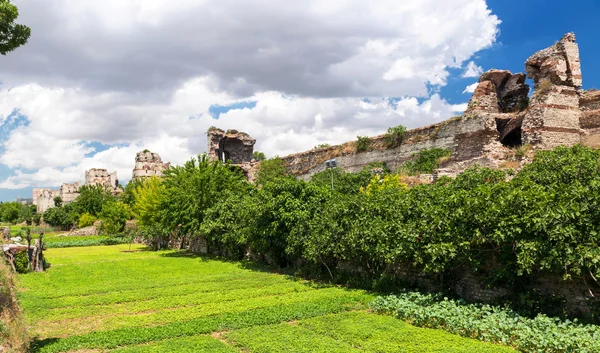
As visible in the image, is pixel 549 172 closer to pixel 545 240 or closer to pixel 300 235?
pixel 545 240

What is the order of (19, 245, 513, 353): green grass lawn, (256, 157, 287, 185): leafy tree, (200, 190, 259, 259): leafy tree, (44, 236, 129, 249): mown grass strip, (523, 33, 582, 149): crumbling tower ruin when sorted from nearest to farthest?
(19, 245, 513, 353): green grass lawn < (200, 190, 259, 259): leafy tree < (523, 33, 582, 149): crumbling tower ruin < (44, 236, 129, 249): mown grass strip < (256, 157, 287, 185): leafy tree

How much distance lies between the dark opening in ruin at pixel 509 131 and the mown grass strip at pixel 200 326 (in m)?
18.9

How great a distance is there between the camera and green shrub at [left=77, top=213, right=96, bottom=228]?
177 ft

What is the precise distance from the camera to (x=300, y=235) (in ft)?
53.6

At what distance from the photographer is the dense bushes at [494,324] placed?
7555 millimetres

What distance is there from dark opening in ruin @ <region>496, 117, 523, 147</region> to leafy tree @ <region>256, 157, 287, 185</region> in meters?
21.4

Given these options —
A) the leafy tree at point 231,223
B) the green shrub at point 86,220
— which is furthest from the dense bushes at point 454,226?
the green shrub at point 86,220

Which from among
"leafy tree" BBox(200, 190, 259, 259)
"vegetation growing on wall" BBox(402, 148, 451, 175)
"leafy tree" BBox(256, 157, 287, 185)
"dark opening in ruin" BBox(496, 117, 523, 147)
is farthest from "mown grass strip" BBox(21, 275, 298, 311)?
"leafy tree" BBox(256, 157, 287, 185)

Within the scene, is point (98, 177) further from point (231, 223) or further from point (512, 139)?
point (512, 139)

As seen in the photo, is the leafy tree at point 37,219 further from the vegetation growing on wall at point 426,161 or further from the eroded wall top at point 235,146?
the vegetation growing on wall at point 426,161

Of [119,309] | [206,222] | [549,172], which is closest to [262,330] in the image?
[119,309]

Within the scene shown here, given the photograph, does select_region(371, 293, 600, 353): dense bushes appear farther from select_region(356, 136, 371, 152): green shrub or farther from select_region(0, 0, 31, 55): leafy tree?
select_region(356, 136, 371, 152): green shrub

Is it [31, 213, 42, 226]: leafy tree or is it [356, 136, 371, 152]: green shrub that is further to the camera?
[31, 213, 42, 226]: leafy tree

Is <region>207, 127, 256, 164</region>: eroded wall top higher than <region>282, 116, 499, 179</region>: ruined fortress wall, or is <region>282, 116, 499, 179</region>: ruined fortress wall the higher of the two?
<region>207, 127, 256, 164</region>: eroded wall top
